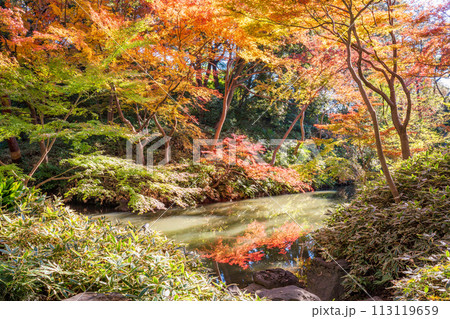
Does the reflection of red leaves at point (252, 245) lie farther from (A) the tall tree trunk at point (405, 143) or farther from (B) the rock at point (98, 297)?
(B) the rock at point (98, 297)

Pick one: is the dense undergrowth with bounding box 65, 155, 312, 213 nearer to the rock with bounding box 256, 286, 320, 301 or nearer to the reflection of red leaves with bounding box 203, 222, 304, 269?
the reflection of red leaves with bounding box 203, 222, 304, 269

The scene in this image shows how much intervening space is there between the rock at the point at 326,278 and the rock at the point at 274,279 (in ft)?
0.58

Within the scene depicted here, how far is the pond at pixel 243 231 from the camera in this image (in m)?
3.38

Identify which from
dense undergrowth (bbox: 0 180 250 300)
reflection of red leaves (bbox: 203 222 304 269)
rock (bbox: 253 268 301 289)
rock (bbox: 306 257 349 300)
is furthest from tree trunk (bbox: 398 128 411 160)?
dense undergrowth (bbox: 0 180 250 300)

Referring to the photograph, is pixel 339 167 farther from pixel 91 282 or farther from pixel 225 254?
pixel 91 282

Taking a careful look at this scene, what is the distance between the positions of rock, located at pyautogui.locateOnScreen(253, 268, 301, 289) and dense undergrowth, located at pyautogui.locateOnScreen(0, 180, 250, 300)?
1038mm

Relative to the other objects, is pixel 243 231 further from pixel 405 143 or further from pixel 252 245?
pixel 405 143

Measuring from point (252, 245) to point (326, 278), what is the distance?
4.66 feet

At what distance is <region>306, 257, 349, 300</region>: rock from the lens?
2.49 m

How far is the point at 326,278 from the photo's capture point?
2652mm

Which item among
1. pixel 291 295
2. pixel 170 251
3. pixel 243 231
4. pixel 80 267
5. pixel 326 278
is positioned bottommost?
pixel 243 231

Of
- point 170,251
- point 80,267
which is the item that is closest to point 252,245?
point 170,251

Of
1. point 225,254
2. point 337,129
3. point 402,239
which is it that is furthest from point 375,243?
point 337,129

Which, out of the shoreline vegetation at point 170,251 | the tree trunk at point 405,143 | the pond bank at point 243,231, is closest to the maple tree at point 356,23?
the tree trunk at point 405,143
